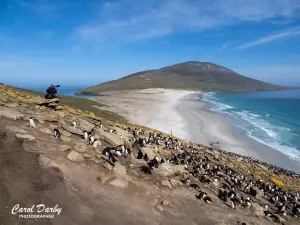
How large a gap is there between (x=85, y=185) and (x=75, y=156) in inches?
104

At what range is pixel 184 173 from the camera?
20.2 m

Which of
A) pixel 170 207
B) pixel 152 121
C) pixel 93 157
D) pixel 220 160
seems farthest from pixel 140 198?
pixel 152 121

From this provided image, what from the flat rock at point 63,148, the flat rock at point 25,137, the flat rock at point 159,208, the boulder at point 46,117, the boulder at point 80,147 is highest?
the boulder at point 46,117

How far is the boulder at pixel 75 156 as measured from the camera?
15681 millimetres

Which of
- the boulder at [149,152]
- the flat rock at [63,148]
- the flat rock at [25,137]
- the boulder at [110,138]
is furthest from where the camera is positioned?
the boulder at [110,138]

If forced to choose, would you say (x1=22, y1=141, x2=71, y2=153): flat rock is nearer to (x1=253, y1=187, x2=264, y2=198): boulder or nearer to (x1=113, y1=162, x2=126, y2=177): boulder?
(x1=113, y1=162, x2=126, y2=177): boulder

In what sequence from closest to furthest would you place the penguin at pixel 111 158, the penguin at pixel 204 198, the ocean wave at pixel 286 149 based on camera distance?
the penguin at pixel 111 158 → the penguin at pixel 204 198 → the ocean wave at pixel 286 149

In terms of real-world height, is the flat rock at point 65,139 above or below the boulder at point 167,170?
above

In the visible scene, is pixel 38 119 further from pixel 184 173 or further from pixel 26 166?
pixel 184 173

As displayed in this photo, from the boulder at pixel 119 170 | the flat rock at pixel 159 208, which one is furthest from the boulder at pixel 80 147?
the flat rock at pixel 159 208

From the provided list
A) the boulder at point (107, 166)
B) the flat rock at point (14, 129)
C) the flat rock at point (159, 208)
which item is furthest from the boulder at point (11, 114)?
the flat rock at point (159, 208)

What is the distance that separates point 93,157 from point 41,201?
5864mm

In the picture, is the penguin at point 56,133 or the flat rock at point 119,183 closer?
the flat rock at point 119,183

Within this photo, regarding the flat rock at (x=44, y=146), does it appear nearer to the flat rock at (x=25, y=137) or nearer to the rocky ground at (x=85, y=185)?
the rocky ground at (x=85, y=185)
